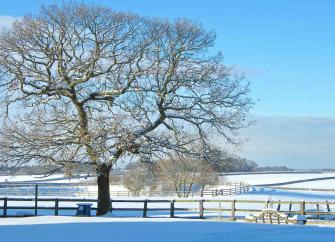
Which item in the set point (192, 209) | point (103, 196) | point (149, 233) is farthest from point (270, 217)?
point (149, 233)

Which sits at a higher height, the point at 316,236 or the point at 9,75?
the point at 9,75

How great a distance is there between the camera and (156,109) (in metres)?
27.5

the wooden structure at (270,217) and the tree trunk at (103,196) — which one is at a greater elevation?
the tree trunk at (103,196)

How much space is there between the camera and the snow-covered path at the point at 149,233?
15492 mm

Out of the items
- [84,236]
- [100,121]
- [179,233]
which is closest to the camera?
[84,236]

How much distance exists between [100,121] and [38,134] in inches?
116

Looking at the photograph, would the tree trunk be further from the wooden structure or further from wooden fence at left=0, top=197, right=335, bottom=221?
the wooden structure

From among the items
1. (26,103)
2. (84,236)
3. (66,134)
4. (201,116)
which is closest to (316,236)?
(84,236)

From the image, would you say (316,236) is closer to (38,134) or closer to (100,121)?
(100,121)

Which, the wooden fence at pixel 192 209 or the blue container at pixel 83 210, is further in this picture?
the wooden fence at pixel 192 209

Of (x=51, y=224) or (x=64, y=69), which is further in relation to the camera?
(x=64, y=69)

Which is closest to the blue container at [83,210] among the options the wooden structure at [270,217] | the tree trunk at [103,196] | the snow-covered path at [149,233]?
the tree trunk at [103,196]

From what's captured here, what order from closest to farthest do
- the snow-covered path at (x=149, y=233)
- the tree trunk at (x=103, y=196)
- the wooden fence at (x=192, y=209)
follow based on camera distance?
1. the snow-covered path at (x=149, y=233)
2. the wooden fence at (x=192, y=209)
3. the tree trunk at (x=103, y=196)

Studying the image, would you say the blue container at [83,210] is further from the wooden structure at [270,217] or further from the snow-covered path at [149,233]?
the wooden structure at [270,217]
